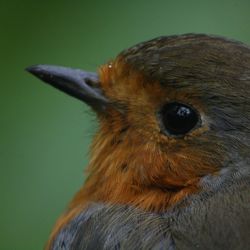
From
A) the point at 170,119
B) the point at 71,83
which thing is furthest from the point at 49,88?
the point at 170,119

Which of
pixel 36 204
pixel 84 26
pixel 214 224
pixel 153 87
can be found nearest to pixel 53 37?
pixel 84 26

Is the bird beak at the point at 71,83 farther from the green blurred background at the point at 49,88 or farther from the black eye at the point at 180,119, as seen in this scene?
the green blurred background at the point at 49,88

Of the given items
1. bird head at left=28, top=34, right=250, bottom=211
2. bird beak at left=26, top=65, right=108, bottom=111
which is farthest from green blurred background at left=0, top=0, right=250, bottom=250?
bird head at left=28, top=34, right=250, bottom=211

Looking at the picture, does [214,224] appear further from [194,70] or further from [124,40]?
[124,40]

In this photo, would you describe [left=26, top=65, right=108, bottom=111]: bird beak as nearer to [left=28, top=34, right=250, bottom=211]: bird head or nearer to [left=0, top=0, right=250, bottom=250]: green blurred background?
[left=28, top=34, right=250, bottom=211]: bird head

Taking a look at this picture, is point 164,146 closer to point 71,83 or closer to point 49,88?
point 71,83
